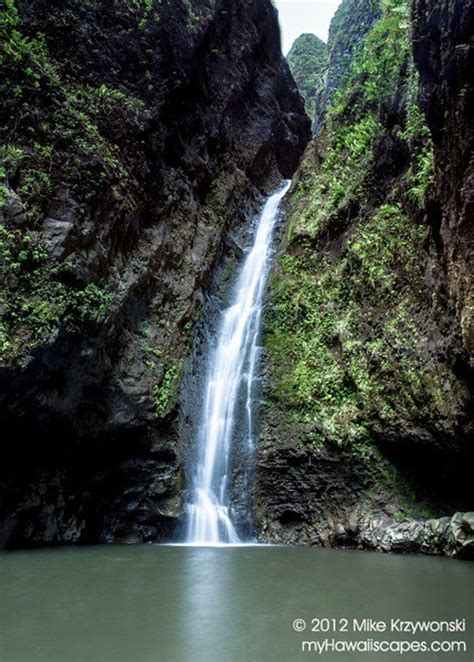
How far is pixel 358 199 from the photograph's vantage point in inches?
488

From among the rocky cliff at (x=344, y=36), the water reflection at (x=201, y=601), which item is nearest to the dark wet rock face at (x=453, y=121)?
the water reflection at (x=201, y=601)

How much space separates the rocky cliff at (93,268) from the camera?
8648mm

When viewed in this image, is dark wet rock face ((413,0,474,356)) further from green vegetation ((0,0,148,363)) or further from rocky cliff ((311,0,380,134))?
A: rocky cliff ((311,0,380,134))

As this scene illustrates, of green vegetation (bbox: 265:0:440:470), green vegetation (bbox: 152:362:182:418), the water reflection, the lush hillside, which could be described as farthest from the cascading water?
the lush hillside

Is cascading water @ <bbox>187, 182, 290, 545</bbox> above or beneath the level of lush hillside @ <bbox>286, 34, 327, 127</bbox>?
beneath

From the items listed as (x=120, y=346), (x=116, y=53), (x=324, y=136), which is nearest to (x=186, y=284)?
(x=120, y=346)

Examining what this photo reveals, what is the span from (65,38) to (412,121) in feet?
25.4

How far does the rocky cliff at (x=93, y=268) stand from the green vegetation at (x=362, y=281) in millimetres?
2735

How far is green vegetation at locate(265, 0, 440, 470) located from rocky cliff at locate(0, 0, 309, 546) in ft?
8.97

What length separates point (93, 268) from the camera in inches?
376

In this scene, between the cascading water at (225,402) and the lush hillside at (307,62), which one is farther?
the lush hillside at (307,62)

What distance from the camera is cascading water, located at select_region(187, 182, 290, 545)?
388 inches

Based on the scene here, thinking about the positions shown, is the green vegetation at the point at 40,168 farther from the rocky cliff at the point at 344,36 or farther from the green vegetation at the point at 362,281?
the rocky cliff at the point at 344,36

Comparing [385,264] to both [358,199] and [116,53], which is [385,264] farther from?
[116,53]
